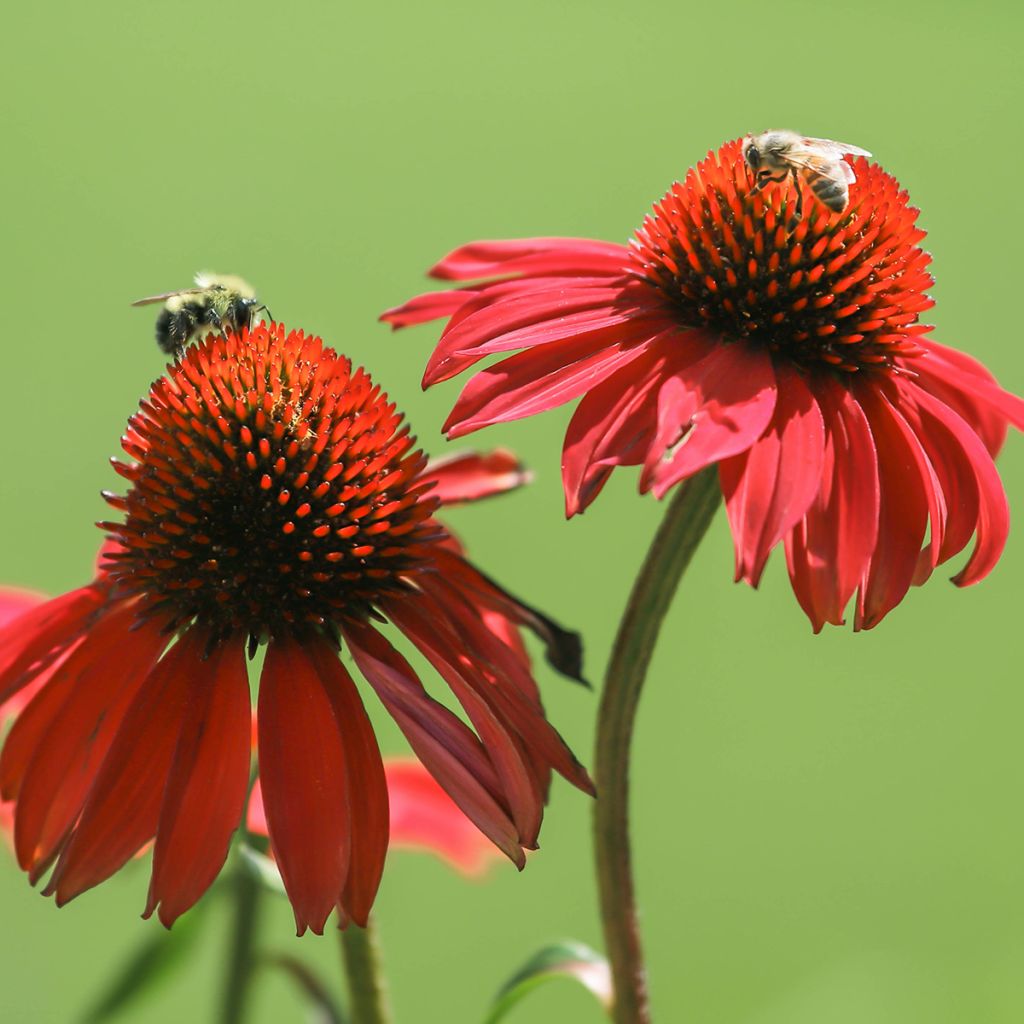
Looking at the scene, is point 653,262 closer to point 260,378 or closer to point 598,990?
point 260,378

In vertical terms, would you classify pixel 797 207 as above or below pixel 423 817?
above

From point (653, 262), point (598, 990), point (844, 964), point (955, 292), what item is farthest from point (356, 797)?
point (955, 292)

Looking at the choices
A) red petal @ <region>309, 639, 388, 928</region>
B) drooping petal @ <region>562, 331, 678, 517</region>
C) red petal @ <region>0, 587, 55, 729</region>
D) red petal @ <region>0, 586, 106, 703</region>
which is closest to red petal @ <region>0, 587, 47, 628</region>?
red petal @ <region>0, 587, 55, 729</region>

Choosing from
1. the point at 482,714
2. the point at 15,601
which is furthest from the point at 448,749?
the point at 15,601

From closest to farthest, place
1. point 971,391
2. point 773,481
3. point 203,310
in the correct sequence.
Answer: point 773,481
point 971,391
point 203,310

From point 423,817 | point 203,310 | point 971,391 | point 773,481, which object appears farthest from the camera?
point 423,817

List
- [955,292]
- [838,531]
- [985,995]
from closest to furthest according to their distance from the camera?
[838,531] → [985,995] → [955,292]

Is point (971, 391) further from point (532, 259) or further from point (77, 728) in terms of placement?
point (77, 728)

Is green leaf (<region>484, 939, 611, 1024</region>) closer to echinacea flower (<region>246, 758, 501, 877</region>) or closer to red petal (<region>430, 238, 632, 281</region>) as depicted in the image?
echinacea flower (<region>246, 758, 501, 877</region>)
